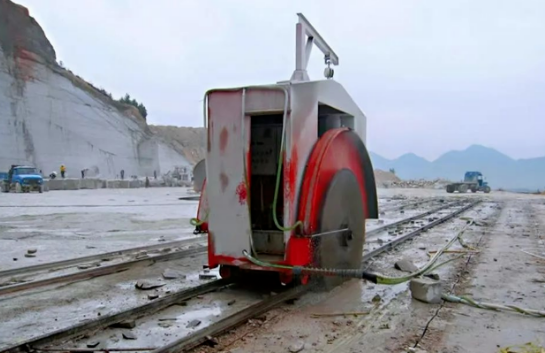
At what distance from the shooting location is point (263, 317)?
4.38m

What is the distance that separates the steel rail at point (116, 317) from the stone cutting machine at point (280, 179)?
0.34 m

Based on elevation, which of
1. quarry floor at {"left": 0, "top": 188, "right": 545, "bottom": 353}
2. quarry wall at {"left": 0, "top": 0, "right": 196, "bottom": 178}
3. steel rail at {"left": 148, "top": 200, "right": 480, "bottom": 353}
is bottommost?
quarry floor at {"left": 0, "top": 188, "right": 545, "bottom": 353}

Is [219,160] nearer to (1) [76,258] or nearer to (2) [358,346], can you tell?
(2) [358,346]

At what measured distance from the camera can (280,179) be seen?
4.89 m

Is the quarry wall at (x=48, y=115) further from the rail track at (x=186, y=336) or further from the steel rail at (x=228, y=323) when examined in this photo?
the steel rail at (x=228, y=323)

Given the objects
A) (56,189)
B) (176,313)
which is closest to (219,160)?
(176,313)

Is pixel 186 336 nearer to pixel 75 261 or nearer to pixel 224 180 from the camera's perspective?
pixel 224 180

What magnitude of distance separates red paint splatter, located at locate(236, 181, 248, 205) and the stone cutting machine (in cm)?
1

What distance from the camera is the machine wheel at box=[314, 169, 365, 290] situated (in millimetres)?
4875

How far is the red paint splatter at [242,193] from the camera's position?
4746 mm

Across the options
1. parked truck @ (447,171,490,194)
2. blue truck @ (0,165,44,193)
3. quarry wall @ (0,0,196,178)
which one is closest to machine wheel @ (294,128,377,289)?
blue truck @ (0,165,44,193)

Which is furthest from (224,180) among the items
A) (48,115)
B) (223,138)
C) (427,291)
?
(48,115)

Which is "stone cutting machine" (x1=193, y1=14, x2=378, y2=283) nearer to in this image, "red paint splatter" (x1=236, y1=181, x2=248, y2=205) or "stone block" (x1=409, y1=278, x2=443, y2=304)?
"red paint splatter" (x1=236, y1=181, x2=248, y2=205)

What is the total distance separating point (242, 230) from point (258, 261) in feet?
1.19
